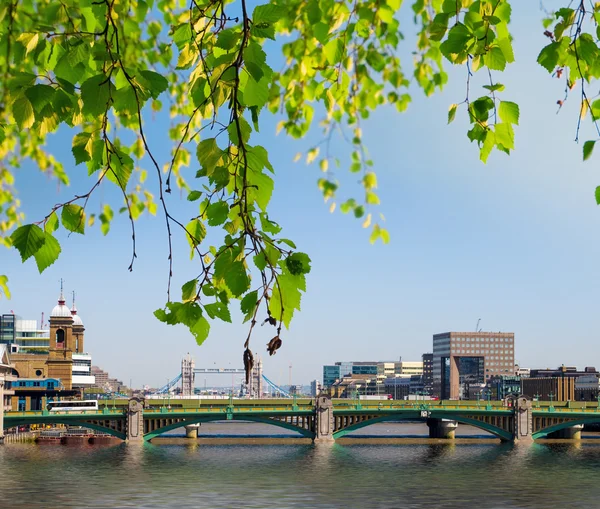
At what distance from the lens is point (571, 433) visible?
136 metres

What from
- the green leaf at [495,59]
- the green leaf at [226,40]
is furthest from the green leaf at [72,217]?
the green leaf at [495,59]

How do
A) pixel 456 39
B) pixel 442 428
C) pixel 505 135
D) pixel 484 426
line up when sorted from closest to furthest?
1. pixel 456 39
2. pixel 505 135
3. pixel 484 426
4. pixel 442 428

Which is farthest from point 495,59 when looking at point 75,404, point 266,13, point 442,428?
point 442,428

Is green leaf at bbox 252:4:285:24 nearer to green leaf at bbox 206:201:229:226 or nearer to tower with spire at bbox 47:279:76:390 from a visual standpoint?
green leaf at bbox 206:201:229:226

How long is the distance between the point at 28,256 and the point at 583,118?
5.71 metres

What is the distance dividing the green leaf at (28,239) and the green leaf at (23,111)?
871 mm

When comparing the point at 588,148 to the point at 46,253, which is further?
the point at 588,148

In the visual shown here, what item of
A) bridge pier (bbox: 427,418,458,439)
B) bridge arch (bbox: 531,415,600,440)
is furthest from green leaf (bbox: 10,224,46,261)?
bridge pier (bbox: 427,418,458,439)

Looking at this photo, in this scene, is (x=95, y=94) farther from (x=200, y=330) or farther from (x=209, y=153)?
(x=200, y=330)

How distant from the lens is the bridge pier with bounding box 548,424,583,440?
13488 cm

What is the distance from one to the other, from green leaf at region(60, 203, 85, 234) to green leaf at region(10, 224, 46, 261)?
1170 millimetres

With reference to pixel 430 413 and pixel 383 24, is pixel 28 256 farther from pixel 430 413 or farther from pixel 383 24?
pixel 430 413

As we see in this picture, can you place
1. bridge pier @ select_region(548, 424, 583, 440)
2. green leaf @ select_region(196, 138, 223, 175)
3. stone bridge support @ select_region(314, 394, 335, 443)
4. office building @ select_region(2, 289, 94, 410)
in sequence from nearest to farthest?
green leaf @ select_region(196, 138, 223, 175) → stone bridge support @ select_region(314, 394, 335, 443) → bridge pier @ select_region(548, 424, 583, 440) → office building @ select_region(2, 289, 94, 410)

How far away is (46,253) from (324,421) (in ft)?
369
